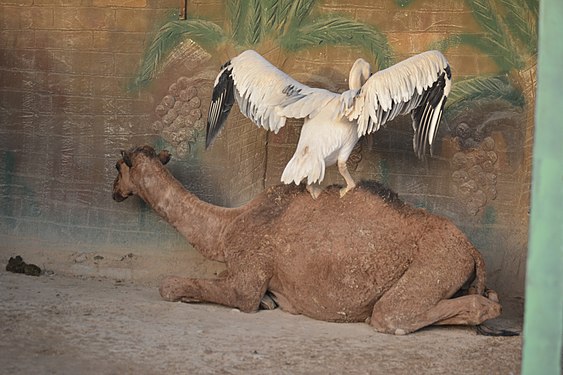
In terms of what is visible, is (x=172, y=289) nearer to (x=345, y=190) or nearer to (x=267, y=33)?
(x=345, y=190)

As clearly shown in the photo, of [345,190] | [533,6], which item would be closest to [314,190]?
[345,190]

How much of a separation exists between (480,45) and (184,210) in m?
2.86

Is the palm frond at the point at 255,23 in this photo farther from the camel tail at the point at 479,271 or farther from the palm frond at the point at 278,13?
the camel tail at the point at 479,271

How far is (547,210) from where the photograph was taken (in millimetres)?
3771

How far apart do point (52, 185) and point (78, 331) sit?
2.63m

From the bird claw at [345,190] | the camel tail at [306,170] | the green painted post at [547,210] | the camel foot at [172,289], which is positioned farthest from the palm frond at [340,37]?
the green painted post at [547,210]

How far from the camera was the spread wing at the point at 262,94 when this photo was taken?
334 inches

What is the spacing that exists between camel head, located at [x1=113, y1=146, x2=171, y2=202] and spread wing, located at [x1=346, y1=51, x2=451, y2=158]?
5.98 ft

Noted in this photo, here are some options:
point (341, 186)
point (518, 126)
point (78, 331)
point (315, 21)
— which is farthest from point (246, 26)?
point (78, 331)

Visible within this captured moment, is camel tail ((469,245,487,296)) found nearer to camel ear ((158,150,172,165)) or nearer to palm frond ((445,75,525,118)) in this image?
palm frond ((445,75,525,118))

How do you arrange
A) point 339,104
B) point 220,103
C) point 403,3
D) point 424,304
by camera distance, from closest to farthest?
1. point 424,304
2. point 339,104
3. point 220,103
4. point 403,3

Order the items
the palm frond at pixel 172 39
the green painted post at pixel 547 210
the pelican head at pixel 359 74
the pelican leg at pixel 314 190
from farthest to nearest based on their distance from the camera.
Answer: the palm frond at pixel 172 39 < the pelican leg at pixel 314 190 < the pelican head at pixel 359 74 < the green painted post at pixel 547 210

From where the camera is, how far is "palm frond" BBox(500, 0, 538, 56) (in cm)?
911

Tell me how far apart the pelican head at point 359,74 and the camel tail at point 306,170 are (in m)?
0.66
